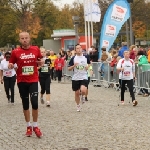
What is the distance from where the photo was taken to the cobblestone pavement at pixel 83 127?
796 cm

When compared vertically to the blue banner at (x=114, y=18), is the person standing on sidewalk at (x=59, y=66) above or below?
below

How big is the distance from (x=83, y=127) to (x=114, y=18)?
12912 millimetres

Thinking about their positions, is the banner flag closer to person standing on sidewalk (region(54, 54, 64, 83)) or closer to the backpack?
person standing on sidewalk (region(54, 54, 64, 83))

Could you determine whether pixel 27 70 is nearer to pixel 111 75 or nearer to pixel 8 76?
pixel 8 76

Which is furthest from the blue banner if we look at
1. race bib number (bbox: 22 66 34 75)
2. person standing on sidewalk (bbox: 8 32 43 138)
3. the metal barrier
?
race bib number (bbox: 22 66 34 75)

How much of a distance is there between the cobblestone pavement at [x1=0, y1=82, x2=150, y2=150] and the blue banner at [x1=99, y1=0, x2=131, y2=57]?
302 inches

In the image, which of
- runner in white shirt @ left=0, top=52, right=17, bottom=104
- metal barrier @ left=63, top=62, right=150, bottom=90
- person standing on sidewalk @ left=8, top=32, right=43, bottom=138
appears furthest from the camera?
metal barrier @ left=63, top=62, right=150, bottom=90

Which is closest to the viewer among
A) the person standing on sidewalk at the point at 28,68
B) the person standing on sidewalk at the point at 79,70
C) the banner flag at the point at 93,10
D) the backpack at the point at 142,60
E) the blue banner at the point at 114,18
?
the person standing on sidewalk at the point at 28,68

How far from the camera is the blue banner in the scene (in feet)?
71.5

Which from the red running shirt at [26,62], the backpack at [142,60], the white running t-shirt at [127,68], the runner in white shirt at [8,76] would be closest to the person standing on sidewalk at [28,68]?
the red running shirt at [26,62]

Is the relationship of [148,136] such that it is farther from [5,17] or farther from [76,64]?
[5,17]

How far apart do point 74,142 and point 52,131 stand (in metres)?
1.42

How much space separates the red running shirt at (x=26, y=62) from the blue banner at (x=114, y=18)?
525 inches

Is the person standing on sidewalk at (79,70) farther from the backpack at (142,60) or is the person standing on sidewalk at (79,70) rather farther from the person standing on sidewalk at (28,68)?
the backpack at (142,60)
